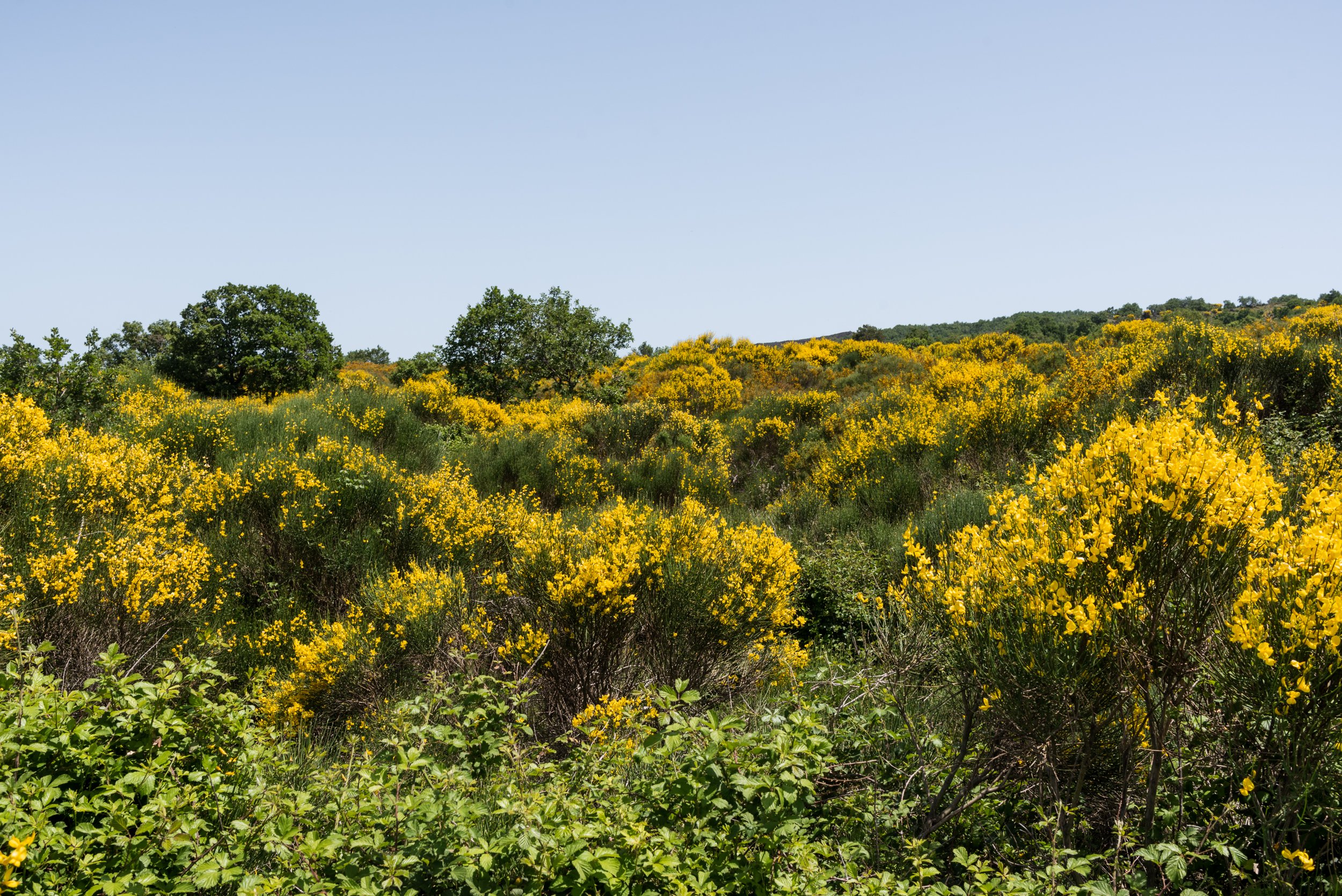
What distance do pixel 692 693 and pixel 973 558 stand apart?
1.67m

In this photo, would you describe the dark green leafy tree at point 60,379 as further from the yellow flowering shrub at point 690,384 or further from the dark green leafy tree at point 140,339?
the dark green leafy tree at point 140,339

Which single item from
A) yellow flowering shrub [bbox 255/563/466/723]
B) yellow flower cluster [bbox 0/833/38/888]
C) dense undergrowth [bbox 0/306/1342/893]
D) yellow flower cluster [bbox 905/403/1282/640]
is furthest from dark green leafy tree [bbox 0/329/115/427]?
yellow flower cluster [bbox 905/403/1282/640]

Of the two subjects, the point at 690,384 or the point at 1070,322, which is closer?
the point at 690,384

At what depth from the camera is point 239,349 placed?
Result: 76.4 feet

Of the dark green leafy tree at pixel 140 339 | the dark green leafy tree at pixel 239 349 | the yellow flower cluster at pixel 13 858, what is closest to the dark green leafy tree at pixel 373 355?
the dark green leafy tree at pixel 140 339

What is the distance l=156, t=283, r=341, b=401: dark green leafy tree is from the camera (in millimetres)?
23094

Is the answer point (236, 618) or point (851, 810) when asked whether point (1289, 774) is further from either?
point (236, 618)

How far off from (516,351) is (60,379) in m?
14.1

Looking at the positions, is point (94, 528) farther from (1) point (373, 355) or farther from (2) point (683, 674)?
(1) point (373, 355)

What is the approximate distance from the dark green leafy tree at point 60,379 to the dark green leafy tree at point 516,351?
1238 cm

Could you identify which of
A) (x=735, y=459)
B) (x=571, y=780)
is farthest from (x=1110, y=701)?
(x=735, y=459)

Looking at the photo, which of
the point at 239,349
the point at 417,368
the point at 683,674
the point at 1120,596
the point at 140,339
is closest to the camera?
the point at 1120,596

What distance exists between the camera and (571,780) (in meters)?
2.95

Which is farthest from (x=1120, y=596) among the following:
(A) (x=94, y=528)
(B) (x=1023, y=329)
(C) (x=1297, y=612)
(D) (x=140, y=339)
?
(D) (x=140, y=339)
